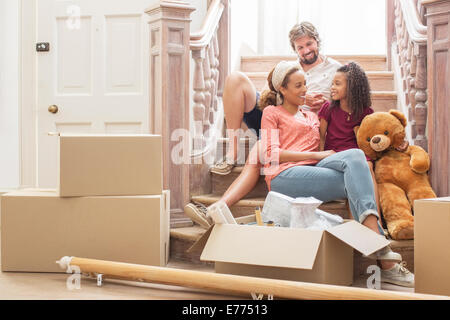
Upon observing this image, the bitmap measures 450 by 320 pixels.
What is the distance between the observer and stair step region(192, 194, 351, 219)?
234 centimetres

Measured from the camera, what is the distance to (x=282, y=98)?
8.35 ft

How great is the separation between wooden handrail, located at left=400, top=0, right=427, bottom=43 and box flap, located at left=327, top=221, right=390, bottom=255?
39.1 inches

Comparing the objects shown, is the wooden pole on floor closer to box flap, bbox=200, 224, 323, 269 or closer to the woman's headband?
box flap, bbox=200, 224, 323, 269

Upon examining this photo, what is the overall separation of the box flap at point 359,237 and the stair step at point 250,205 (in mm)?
398

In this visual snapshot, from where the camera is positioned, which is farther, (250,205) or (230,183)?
(230,183)

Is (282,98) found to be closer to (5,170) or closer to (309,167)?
(309,167)

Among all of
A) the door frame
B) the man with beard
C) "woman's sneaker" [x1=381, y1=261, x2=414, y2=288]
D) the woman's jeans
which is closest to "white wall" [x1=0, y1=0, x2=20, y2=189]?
the door frame

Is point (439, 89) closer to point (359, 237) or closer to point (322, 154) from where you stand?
point (322, 154)

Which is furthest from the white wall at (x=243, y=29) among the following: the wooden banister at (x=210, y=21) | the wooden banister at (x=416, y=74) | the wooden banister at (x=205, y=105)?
the wooden banister at (x=416, y=74)

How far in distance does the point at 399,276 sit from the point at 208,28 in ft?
5.34

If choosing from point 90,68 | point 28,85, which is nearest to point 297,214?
point 90,68

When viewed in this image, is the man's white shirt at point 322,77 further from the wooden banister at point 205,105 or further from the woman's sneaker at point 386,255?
the woman's sneaker at point 386,255

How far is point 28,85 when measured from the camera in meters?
3.71
